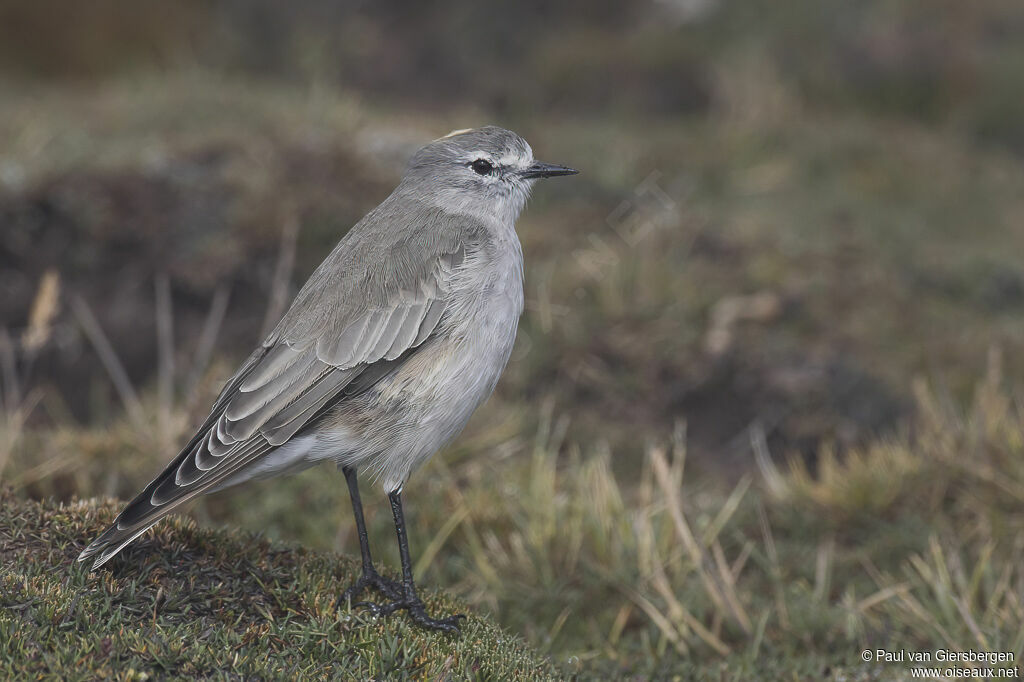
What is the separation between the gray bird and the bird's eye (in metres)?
0.50

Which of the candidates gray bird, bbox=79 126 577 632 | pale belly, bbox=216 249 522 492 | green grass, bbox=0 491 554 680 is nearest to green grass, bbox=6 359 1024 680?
green grass, bbox=0 491 554 680

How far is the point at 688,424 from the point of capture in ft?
26.6

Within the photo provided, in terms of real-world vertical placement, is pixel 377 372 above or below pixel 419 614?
above

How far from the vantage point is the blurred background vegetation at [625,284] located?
232 inches

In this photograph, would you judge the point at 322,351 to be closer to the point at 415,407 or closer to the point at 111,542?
the point at 415,407

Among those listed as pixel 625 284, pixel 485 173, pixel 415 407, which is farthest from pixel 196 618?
pixel 625 284

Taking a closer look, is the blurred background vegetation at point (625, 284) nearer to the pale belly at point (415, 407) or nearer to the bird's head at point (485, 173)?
the pale belly at point (415, 407)

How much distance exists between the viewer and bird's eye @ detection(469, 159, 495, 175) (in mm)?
5305

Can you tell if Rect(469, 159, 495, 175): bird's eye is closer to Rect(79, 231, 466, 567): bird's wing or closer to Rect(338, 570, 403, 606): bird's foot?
Rect(79, 231, 466, 567): bird's wing

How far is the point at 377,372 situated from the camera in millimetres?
4586

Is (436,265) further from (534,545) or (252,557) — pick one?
(534,545)

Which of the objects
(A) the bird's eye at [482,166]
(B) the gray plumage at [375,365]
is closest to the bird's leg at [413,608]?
(B) the gray plumage at [375,365]

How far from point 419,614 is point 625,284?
4.77 m

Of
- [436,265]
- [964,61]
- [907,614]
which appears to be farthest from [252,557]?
[964,61]
